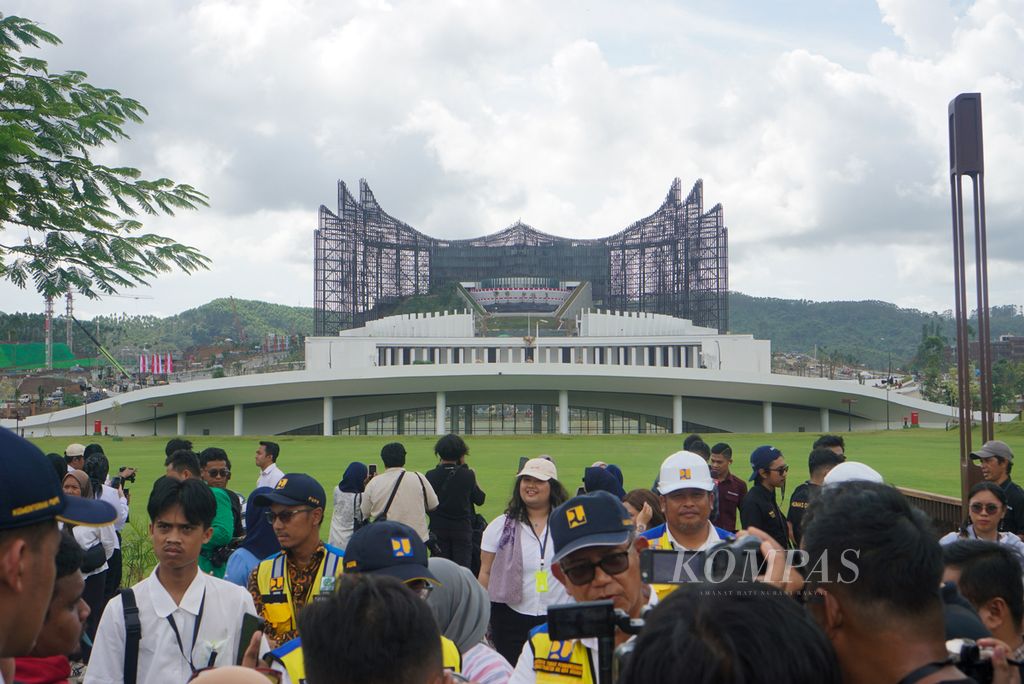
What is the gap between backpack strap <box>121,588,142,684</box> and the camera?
3.28 metres

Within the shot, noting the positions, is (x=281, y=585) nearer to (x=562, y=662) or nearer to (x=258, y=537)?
(x=258, y=537)

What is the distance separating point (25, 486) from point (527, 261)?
309 feet

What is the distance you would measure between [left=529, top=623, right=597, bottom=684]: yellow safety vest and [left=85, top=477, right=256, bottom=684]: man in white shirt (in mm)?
1340

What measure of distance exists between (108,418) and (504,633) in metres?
43.5

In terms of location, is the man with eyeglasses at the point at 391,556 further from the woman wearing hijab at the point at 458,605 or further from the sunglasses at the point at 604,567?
the sunglasses at the point at 604,567

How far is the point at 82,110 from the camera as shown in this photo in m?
7.01

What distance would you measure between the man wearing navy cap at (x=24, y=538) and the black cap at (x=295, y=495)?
6.96ft

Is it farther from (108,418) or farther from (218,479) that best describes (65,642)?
(108,418)

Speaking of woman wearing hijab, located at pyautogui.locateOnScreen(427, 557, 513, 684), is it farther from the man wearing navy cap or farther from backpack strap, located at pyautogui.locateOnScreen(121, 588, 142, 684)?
the man wearing navy cap

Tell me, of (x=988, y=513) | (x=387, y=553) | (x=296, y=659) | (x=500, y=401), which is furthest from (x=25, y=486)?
(x=500, y=401)

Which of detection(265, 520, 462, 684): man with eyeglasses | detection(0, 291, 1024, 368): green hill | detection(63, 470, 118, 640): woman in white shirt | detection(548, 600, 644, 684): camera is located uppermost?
detection(0, 291, 1024, 368): green hill

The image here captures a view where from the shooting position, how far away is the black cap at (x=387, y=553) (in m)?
3.07

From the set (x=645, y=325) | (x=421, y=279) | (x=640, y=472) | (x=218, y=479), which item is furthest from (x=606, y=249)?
(x=218, y=479)

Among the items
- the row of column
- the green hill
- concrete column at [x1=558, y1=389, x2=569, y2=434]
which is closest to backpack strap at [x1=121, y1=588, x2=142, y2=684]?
the row of column
